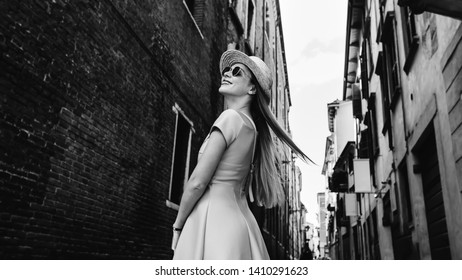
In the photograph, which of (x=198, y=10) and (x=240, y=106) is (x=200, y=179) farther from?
(x=198, y=10)

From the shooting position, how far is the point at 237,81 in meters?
2.24

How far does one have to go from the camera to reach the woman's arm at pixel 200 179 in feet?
6.17

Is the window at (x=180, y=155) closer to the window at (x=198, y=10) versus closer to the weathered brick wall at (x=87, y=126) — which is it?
the weathered brick wall at (x=87, y=126)

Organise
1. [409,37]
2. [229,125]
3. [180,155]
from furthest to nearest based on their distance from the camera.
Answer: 1. [180,155]
2. [409,37]
3. [229,125]

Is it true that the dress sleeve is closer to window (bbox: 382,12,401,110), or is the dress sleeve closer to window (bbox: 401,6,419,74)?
window (bbox: 401,6,419,74)

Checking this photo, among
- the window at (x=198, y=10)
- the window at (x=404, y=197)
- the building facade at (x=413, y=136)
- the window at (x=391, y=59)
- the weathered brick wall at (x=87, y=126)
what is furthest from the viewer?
the window at (x=198, y=10)

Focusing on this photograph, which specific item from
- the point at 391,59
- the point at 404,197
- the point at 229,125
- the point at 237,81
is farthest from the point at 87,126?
the point at 391,59

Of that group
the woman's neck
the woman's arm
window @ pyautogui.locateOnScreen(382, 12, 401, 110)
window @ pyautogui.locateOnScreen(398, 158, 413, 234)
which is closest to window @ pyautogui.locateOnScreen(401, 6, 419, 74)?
window @ pyautogui.locateOnScreen(382, 12, 401, 110)

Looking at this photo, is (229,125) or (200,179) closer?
(200,179)

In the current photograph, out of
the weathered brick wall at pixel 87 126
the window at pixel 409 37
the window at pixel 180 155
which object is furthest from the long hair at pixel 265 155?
the window at pixel 409 37

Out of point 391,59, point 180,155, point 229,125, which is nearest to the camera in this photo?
point 229,125

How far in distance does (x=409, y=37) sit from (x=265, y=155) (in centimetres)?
701

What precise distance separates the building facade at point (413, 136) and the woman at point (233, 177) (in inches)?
137
